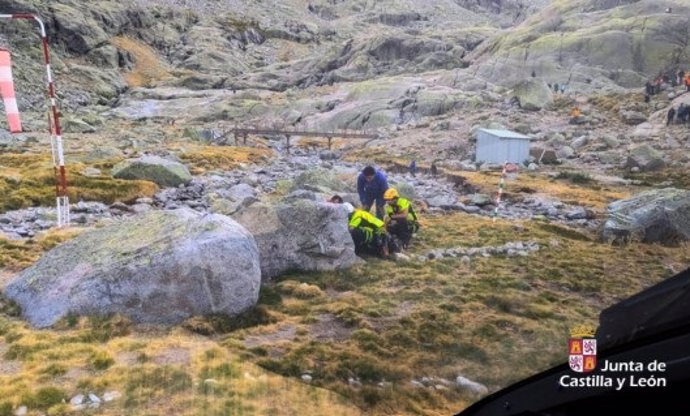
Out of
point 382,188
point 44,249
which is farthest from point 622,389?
point 44,249

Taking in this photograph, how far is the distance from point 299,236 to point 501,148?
10.6 metres

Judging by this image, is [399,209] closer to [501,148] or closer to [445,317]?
[445,317]

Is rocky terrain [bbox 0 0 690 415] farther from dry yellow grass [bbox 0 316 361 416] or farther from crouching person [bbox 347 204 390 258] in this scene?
crouching person [bbox 347 204 390 258]

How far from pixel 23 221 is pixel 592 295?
12.5 metres

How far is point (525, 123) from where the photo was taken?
92.8 feet

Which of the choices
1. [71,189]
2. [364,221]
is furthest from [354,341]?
[71,189]

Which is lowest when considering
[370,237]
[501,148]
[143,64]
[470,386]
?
[470,386]

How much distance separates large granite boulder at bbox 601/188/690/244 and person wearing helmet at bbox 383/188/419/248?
320 centimetres

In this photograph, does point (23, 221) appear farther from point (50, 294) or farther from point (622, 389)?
point (622, 389)

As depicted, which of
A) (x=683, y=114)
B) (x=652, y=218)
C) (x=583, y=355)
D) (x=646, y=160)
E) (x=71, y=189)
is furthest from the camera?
(x=683, y=114)

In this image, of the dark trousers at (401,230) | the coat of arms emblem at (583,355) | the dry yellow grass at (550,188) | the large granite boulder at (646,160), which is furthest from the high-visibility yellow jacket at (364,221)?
the coat of arms emblem at (583,355)

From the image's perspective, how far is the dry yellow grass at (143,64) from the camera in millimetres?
83562

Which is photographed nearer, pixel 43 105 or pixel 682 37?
pixel 682 37

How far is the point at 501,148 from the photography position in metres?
16.3
